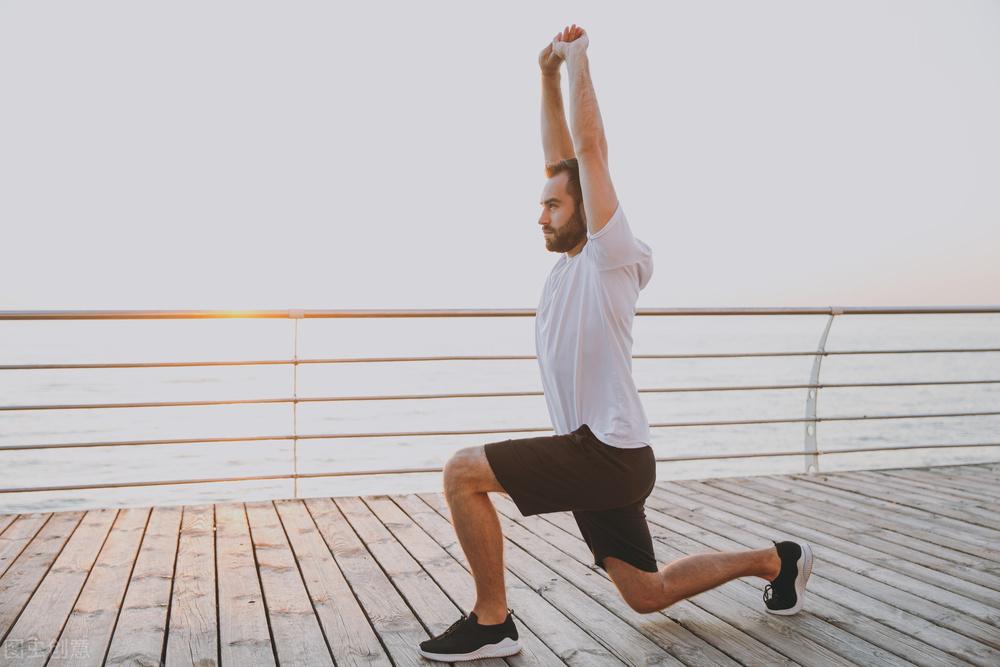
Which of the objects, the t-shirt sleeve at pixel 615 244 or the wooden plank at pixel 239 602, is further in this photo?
the wooden plank at pixel 239 602

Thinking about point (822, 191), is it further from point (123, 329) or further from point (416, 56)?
point (123, 329)

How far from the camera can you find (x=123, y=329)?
37312 millimetres

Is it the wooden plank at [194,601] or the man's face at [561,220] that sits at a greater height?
the man's face at [561,220]

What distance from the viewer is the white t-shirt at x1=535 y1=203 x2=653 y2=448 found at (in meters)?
2.27

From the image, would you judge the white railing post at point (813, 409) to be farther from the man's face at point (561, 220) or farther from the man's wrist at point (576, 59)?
the man's wrist at point (576, 59)

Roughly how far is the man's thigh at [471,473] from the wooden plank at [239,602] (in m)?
0.68

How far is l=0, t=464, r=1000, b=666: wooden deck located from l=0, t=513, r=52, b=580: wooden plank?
0.01 m

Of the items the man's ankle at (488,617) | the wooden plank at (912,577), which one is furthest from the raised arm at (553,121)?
the wooden plank at (912,577)

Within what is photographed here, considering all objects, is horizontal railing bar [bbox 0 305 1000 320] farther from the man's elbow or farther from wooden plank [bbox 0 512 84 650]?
the man's elbow

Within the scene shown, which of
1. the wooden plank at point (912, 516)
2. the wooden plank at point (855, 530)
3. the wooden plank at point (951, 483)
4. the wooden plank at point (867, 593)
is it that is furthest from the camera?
the wooden plank at point (951, 483)

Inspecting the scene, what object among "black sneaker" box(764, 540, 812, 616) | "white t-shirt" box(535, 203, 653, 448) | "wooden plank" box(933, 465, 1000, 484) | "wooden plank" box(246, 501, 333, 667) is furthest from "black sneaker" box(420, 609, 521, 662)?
"wooden plank" box(933, 465, 1000, 484)

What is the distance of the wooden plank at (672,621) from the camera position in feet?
7.99

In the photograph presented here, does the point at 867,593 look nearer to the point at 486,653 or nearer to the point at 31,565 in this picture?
the point at 486,653

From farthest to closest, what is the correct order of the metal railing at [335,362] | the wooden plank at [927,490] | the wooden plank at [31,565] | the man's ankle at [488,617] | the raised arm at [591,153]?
the wooden plank at [927,490] < the metal railing at [335,362] < the wooden plank at [31,565] < the man's ankle at [488,617] < the raised arm at [591,153]
